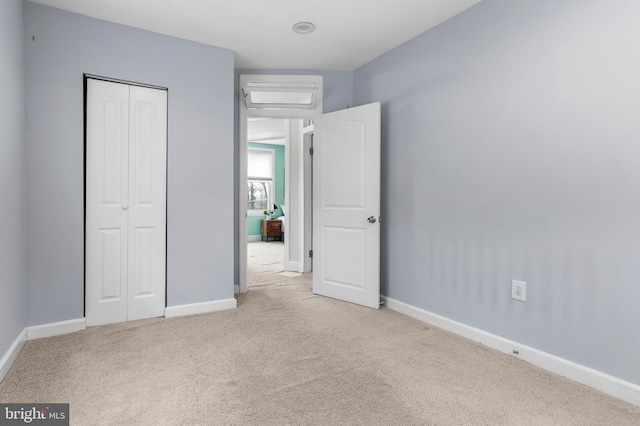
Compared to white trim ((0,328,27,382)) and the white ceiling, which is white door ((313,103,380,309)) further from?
white trim ((0,328,27,382))

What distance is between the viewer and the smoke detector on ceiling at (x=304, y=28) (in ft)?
9.20

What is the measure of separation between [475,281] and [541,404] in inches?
37.3

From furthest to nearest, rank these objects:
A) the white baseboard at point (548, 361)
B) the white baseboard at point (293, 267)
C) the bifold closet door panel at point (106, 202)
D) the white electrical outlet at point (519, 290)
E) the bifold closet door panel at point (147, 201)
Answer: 1. the white baseboard at point (293, 267)
2. the bifold closet door panel at point (147, 201)
3. the bifold closet door panel at point (106, 202)
4. the white electrical outlet at point (519, 290)
5. the white baseboard at point (548, 361)

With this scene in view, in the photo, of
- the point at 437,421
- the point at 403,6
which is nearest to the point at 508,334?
the point at 437,421

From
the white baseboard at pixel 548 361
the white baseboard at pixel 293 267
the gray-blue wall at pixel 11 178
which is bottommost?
the white baseboard at pixel 548 361

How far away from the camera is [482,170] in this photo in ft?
8.13

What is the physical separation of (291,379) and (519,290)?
1.59m

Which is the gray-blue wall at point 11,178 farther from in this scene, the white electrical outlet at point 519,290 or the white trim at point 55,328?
the white electrical outlet at point 519,290

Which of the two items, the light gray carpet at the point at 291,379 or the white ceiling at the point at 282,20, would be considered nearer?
the light gray carpet at the point at 291,379

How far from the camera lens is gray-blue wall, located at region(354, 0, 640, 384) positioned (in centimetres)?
180

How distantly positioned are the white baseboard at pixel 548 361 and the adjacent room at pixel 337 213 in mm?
12
